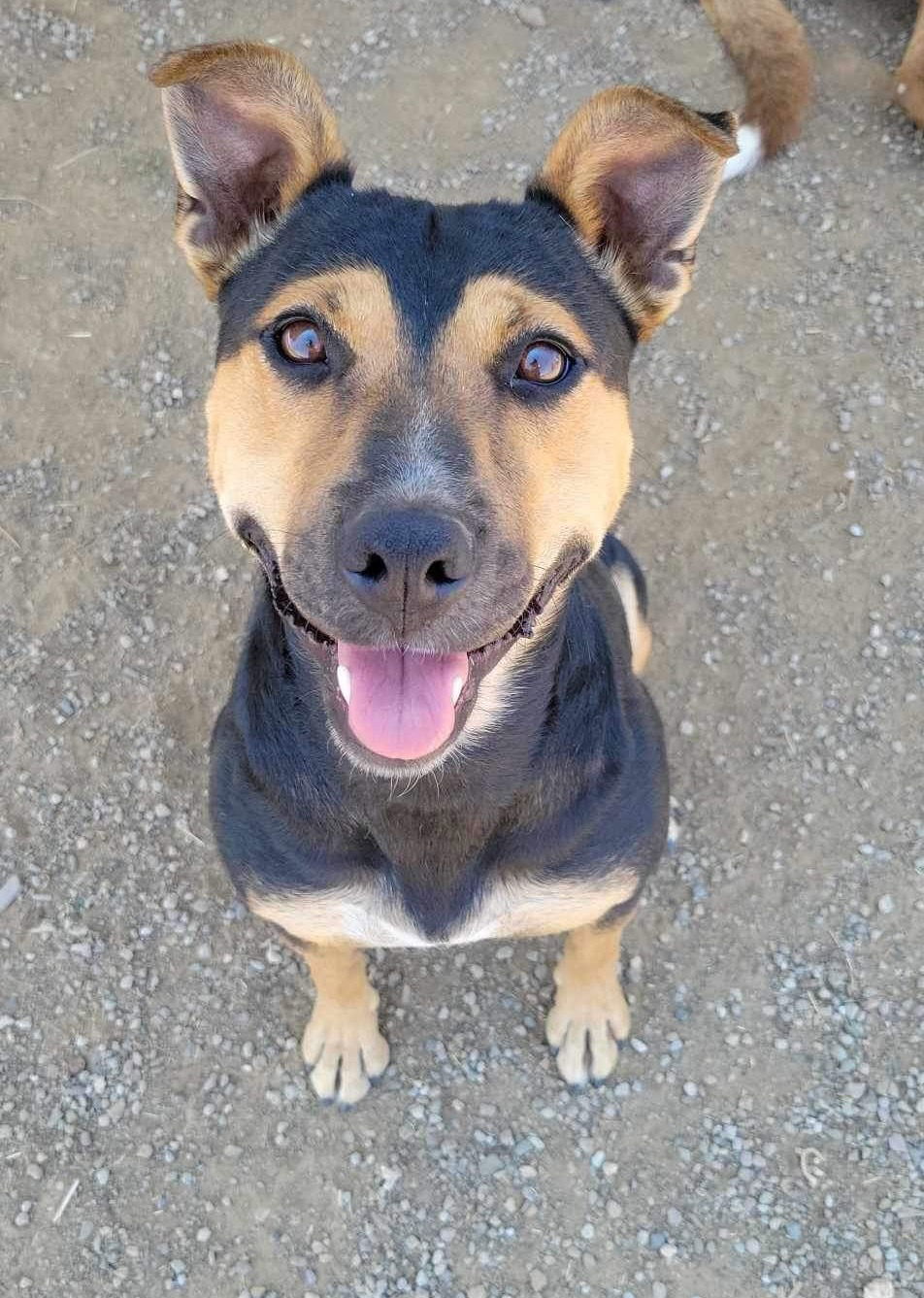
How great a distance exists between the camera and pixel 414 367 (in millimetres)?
2521

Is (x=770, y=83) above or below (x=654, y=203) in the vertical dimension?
below

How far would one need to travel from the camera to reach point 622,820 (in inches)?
130

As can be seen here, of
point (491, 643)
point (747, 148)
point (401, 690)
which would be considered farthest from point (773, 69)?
point (401, 690)

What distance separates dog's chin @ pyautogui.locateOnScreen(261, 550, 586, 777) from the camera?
8.45ft

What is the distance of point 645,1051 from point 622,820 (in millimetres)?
1500

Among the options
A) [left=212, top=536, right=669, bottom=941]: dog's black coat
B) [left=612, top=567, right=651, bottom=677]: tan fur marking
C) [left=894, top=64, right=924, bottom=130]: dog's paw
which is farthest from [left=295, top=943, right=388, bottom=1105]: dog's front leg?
[left=894, top=64, right=924, bottom=130]: dog's paw

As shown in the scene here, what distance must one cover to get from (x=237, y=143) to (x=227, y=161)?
60 millimetres

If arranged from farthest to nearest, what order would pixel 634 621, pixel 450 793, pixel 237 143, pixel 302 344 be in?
pixel 634 621 → pixel 450 793 → pixel 237 143 → pixel 302 344

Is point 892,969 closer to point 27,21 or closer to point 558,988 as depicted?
point 558,988

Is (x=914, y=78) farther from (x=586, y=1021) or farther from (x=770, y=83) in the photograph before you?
(x=586, y=1021)

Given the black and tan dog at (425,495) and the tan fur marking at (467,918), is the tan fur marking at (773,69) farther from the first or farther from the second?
the tan fur marking at (467,918)

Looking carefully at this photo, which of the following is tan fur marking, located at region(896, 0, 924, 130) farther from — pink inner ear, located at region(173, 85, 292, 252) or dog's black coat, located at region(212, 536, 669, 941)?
pink inner ear, located at region(173, 85, 292, 252)

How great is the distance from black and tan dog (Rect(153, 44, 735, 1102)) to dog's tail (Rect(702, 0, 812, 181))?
2.90 metres

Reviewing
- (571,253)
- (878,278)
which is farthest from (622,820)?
(878,278)
